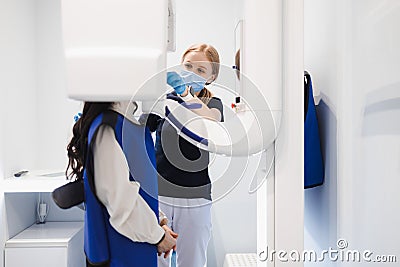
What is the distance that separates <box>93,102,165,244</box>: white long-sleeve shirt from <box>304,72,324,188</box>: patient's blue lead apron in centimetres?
43

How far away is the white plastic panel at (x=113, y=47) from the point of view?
52cm

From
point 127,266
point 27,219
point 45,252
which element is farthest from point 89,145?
point 45,252

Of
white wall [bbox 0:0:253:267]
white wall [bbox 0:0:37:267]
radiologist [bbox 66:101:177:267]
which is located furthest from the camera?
white wall [bbox 0:0:37:267]

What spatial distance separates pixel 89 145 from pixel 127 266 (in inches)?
7.9

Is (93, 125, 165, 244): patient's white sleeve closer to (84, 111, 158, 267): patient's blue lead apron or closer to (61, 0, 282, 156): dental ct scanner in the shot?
(84, 111, 158, 267): patient's blue lead apron

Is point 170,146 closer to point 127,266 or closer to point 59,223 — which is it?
point 127,266

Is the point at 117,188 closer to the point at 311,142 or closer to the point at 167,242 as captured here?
the point at 167,242

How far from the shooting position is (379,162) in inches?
29.2

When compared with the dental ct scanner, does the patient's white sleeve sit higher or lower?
lower

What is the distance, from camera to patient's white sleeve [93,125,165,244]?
619mm

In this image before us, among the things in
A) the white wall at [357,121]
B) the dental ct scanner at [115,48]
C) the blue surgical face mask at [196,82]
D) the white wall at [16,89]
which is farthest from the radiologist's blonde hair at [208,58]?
the white wall at [16,89]

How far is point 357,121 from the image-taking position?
2.69 feet

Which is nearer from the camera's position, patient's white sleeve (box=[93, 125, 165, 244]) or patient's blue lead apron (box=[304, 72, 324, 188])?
patient's white sleeve (box=[93, 125, 165, 244])

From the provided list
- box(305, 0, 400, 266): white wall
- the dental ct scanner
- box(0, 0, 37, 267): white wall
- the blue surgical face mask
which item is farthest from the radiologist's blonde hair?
box(0, 0, 37, 267): white wall
